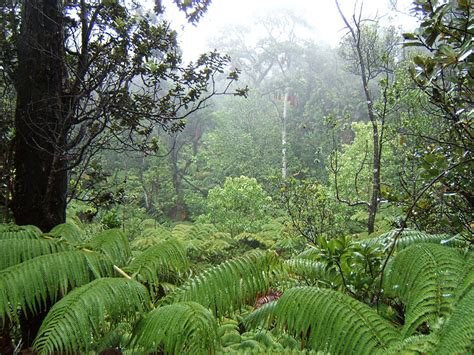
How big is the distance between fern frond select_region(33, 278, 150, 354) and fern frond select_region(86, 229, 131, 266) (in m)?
0.34

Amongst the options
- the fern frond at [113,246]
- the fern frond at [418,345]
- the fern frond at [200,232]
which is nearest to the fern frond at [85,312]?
the fern frond at [113,246]

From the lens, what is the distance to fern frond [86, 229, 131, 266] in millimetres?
1515

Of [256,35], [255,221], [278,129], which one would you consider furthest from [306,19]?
[255,221]

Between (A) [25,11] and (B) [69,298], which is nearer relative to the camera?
(B) [69,298]

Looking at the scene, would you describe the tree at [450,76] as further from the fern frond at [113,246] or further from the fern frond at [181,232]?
the fern frond at [181,232]

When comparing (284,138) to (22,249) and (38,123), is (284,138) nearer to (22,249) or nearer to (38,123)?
(38,123)

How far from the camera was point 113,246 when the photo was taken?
1561 millimetres

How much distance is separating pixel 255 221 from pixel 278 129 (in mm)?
10236

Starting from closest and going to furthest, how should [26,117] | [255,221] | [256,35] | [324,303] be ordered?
[324,303] < [26,117] < [255,221] < [256,35]

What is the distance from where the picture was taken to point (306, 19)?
24391 mm

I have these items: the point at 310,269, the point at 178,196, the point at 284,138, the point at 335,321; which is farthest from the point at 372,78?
the point at 284,138

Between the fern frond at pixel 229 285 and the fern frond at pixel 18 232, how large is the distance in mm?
633

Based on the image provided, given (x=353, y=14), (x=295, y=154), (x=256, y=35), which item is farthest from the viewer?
(x=256, y=35)

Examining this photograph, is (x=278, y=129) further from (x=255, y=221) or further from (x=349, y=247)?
(x=349, y=247)
